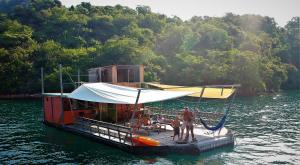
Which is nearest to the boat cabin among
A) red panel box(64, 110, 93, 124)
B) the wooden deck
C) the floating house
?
the floating house

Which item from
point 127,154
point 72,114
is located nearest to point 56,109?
point 72,114

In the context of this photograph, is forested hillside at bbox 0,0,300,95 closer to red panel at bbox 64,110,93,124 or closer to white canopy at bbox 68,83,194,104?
red panel at bbox 64,110,93,124

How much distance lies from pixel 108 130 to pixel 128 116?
6669 mm

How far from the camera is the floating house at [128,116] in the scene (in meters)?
19.5

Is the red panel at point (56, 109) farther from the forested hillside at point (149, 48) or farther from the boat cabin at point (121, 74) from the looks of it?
the forested hillside at point (149, 48)

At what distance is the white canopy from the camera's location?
67.2 feet

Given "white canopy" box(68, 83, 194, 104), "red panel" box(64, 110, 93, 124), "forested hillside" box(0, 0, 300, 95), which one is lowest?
"red panel" box(64, 110, 93, 124)

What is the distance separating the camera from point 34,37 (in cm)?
9100

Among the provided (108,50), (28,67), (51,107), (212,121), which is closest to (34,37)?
(28,67)

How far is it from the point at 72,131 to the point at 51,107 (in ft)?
16.4

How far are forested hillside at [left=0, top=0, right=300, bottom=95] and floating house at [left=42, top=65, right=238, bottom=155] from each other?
39.5 metres

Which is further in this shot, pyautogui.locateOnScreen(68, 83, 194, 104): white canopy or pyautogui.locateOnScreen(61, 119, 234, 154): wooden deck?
pyautogui.locateOnScreen(68, 83, 194, 104): white canopy

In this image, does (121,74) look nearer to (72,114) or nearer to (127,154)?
(72,114)

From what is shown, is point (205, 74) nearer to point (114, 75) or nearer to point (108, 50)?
point (108, 50)
